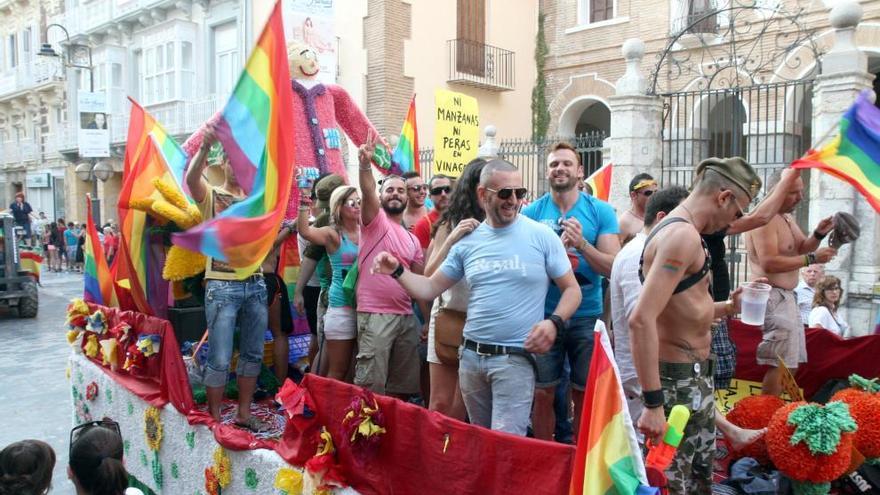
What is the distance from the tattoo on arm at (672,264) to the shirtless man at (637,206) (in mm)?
2215

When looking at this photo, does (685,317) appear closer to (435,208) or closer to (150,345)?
(435,208)

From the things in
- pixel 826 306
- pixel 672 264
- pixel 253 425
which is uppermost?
pixel 672 264

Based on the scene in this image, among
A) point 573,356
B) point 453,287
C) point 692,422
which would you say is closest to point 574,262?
point 573,356

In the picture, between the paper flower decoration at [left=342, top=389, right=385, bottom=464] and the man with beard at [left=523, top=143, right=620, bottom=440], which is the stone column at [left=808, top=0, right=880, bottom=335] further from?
the paper flower decoration at [left=342, top=389, right=385, bottom=464]

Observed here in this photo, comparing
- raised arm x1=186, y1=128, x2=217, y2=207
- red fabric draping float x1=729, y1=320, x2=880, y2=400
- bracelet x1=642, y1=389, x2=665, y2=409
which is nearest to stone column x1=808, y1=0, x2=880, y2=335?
red fabric draping float x1=729, y1=320, x2=880, y2=400

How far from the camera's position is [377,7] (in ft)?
52.4

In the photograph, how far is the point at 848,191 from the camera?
756 centimetres

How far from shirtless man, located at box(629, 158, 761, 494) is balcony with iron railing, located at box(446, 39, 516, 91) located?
49.4ft

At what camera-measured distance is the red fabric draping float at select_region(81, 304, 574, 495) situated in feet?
7.85

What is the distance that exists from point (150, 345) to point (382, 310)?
60.5 inches

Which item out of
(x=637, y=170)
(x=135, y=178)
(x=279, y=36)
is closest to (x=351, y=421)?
(x=279, y=36)

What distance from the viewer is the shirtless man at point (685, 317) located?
2.64m

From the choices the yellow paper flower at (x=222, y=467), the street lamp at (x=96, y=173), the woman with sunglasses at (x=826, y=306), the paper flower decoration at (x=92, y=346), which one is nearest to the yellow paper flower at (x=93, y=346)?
the paper flower decoration at (x=92, y=346)

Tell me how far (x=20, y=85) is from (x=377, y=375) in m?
34.0
